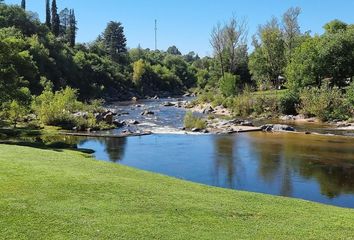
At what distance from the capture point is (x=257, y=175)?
26.6 metres

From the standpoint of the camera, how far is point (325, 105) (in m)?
58.1

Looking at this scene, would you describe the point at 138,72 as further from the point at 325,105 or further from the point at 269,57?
the point at 325,105

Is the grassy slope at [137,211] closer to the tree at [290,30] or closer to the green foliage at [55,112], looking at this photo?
the green foliage at [55,112]

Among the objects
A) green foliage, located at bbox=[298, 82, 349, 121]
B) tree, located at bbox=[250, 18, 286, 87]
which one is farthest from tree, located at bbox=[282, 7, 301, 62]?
green foliage, located at bbox=[298, 82, 349, 121]

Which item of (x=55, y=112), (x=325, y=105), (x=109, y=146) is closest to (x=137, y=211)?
(x=109, y=146)

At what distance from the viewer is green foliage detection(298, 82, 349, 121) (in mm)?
56969

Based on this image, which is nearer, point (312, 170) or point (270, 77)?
point (312, 170)

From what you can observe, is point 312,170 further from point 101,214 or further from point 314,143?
point 101,214

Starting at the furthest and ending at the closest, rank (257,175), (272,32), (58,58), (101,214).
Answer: (58,58)
(272,32)
(257,175)
(101,214)

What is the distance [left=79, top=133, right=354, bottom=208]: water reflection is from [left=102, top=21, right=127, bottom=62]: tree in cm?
11527

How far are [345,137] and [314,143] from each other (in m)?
5.46

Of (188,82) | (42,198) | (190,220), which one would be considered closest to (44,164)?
(42,198)

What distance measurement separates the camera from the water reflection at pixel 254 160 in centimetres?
2386

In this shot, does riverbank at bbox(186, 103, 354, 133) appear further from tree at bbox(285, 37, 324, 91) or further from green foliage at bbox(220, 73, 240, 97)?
tree at bbox(285, 37, 324, 91)
